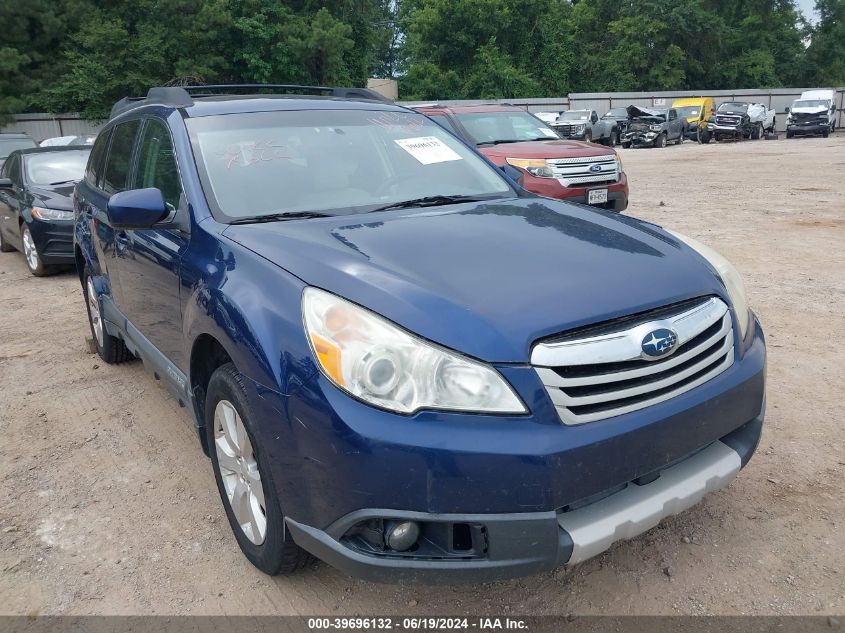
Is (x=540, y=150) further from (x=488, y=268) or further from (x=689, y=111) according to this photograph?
(x=689, y=111)

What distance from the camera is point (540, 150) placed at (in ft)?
30.1

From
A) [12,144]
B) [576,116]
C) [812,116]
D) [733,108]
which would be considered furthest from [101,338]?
[812,116]

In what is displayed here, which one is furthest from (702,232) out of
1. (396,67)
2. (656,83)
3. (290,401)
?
(396,67)

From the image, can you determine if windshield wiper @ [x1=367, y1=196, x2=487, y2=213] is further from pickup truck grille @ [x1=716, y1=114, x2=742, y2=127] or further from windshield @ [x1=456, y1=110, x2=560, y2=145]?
pickup truck grille @ [x1=716, y1=114, x2=742, y2=127]

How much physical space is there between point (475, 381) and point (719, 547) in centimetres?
143

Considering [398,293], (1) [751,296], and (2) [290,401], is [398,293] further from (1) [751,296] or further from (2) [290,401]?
(1) [751,296]

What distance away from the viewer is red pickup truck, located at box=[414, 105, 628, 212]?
8844 millimetres

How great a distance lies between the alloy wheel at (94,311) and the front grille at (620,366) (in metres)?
3.72

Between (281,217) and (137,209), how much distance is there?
0.58 meters

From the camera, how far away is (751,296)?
5965mm

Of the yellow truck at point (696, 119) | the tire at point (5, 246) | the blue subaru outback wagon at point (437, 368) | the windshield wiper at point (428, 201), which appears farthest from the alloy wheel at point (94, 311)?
the yellow truck at point (696, 119)

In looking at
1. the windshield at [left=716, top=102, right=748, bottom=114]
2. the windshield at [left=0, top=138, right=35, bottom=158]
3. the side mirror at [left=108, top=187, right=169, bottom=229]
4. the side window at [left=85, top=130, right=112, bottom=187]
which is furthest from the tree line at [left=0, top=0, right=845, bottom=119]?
the side mirror at [left=108, top=187, right=169, bottom=229]

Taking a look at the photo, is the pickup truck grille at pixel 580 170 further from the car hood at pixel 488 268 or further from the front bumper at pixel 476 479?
the front bumper at pixel 476 479

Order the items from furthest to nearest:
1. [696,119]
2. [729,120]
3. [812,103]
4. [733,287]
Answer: [812,103]
[696,119]
[729,120]
[733,287]
